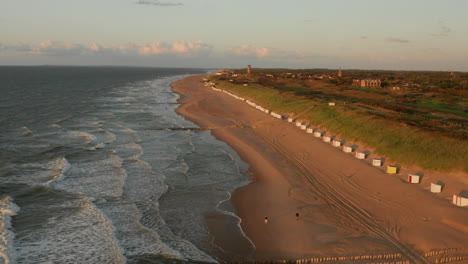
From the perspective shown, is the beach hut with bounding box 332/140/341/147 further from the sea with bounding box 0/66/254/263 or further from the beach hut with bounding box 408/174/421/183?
the beach hut with bounding box 408/174/421/183

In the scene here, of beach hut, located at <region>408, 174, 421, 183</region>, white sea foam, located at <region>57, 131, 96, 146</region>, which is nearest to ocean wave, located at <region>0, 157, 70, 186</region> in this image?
white sea foam, located at <region>57, 131, 96, 146</region>

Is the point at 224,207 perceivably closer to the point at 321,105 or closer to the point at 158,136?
the point at 158,136

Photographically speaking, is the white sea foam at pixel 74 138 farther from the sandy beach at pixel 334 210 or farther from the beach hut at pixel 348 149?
the beach hut at pixel 348 149

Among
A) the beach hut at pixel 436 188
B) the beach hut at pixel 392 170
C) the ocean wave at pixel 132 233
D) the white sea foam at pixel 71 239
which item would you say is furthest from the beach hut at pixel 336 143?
the white sea foam at pixel 71 239

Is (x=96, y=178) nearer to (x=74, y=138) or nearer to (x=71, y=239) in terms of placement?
(x=71, y=239)

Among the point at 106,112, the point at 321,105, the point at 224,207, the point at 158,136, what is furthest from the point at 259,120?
the point at 224,207
